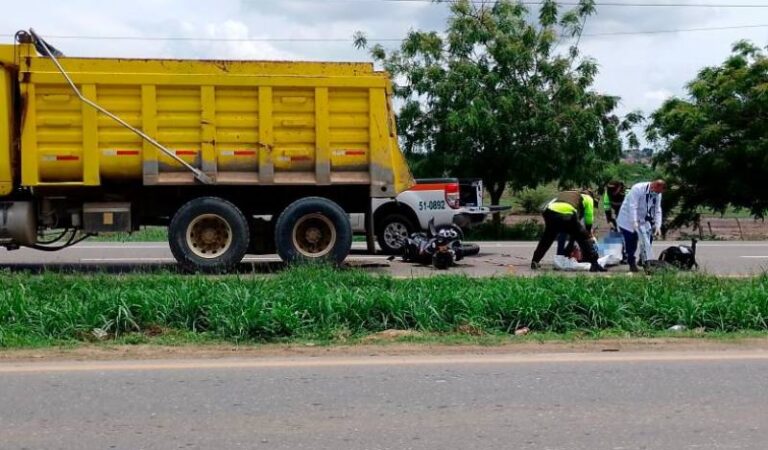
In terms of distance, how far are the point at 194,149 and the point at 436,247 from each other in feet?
12.4

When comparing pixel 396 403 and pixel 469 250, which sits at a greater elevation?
pixel 469 250

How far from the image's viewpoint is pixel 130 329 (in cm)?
788

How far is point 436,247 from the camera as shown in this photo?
13281 mm

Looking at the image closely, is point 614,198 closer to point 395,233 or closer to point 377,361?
point 395,233

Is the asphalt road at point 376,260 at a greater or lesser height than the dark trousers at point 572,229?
lesser

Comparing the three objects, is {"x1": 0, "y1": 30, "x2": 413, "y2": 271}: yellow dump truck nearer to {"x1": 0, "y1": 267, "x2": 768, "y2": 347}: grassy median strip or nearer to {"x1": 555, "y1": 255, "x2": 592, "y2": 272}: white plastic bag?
{"x1": 555, "y1": 255, "x2": 592, "y2": 272}: white plastic bag

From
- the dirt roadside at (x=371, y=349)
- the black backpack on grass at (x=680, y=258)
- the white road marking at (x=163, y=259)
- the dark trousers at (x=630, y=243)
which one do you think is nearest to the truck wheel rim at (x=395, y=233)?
the white road marking at (x=163, y=259)

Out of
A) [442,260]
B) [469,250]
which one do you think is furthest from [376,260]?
[442,260]

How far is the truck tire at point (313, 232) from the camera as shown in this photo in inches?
484

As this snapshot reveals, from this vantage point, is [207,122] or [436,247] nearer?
[207,122]

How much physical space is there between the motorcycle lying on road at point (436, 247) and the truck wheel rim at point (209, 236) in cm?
303

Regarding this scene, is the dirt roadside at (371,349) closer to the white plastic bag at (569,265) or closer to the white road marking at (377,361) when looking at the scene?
the white road marking at (377,361)

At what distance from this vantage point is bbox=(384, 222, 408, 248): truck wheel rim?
51.0 feet

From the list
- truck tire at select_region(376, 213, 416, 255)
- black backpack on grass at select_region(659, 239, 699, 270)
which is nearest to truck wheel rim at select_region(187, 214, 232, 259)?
truck tire at select_region(376, 213, 416, 255)
